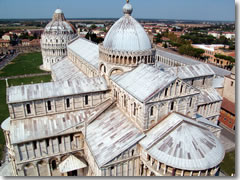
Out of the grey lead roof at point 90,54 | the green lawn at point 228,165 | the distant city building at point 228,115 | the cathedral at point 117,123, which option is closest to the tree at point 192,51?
the distant city building at point 228,115

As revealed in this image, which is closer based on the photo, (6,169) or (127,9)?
(6,169)

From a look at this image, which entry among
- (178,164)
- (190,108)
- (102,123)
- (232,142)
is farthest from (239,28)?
(232,142)

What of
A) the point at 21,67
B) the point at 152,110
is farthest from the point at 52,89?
the point at 21,67

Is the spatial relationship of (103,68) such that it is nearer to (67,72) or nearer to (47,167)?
(47,167)

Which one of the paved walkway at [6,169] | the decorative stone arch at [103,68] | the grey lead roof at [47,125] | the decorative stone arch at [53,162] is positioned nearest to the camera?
the grey lead roof at [47,125]

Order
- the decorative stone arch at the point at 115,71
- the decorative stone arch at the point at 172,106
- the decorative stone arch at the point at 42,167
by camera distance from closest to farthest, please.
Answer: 1. the decorative stone arch at the point at 172,106
2. the decorative stone arch at the point at 42,167
3. the decorative stone arch at the point at 115,71

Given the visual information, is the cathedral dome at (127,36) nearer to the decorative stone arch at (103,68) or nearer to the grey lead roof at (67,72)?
the decorative stone arch at (103,68)

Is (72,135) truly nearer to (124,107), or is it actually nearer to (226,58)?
(124,107)
